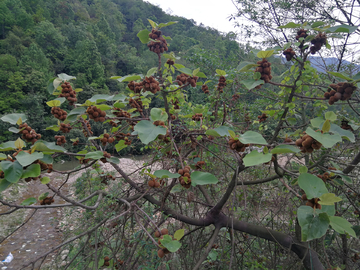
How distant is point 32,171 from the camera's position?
0.68m

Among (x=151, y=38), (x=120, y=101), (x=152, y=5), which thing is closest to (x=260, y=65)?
(x=151, y=38)

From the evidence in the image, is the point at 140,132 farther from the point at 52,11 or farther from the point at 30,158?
the point at 52,11

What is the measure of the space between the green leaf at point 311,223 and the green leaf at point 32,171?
2.59 ft

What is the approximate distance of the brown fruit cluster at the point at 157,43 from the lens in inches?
35.9

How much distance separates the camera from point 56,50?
2462 centimetres

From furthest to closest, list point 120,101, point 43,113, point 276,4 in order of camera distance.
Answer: point 43,113 → point 276,4 → point 120,101

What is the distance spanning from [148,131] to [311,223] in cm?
53

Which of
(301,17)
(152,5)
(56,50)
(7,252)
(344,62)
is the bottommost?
(7,252)

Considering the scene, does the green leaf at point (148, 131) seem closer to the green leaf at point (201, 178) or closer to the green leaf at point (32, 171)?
the green leaf at point (201, 178)

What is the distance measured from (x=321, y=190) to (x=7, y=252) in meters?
5.55

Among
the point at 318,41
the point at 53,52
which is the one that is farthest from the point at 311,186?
the point at 53,52

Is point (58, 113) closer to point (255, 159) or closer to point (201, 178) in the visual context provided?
point (201, 178)

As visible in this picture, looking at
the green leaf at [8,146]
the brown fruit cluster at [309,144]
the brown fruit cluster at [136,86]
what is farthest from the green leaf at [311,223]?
the green leaf at [8,146]

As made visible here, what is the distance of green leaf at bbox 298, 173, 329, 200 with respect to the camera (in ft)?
Result: 1.74
